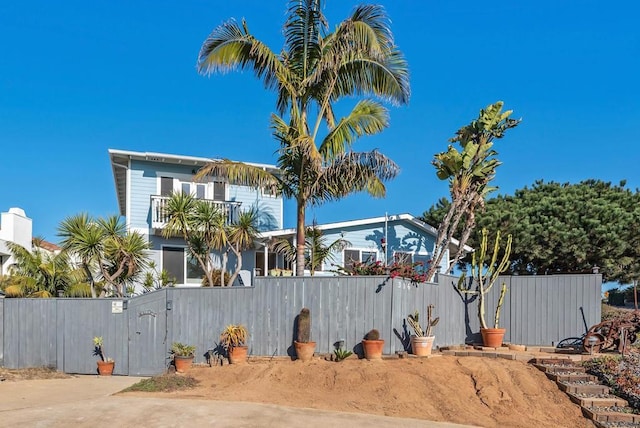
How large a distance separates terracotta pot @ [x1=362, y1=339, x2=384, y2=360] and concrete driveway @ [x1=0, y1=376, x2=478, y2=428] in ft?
9.23

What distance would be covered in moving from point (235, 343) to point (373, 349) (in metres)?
3.10

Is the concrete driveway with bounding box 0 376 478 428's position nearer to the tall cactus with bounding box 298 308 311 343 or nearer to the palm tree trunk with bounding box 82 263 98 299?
the tall cactus with bounding box 298 308 311 343

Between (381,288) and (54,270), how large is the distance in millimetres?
9176

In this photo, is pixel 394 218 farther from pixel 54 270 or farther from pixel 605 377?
pixel 54 270

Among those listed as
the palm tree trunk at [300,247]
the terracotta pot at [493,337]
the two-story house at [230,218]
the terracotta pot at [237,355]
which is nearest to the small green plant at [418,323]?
the terracotta pot at [493,337]

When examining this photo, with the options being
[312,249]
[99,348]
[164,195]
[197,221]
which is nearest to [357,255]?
[312,249]

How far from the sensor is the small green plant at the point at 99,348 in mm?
11992

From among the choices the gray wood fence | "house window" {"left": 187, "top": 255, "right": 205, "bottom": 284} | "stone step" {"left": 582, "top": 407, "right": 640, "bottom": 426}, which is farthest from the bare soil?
"stone step" {"left": 582, "top": 407, "right": 640, "bottom": 426}

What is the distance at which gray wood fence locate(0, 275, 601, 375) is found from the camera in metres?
11.6

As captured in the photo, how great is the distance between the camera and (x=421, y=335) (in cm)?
1150

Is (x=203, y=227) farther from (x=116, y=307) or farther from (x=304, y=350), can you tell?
(x=304, y=350)

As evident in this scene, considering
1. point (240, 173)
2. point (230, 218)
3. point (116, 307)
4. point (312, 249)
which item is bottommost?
point (116, 307)

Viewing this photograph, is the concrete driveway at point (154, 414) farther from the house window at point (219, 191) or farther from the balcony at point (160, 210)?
the house window at point (219, 191)

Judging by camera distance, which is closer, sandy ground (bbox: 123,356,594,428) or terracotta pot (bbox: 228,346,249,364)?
sandy ground (bbox: 123,356,594,428)
